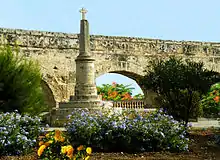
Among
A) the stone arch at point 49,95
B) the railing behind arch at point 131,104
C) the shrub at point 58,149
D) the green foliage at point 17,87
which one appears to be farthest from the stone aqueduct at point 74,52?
the shrub at point 58,149

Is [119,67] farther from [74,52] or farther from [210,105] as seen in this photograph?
[210,105]

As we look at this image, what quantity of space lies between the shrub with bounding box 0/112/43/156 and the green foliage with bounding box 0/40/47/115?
4.20ft

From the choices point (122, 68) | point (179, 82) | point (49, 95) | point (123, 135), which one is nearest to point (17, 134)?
point (123, 135)

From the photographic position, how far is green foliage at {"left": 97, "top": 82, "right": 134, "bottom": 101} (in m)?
25.3

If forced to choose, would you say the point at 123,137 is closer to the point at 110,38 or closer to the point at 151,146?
the point at 151,146

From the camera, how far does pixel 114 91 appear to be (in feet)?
85.6

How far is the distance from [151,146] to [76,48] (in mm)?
10228

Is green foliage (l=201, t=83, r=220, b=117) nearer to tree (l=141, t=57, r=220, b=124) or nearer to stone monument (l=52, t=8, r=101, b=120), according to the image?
tree (l=141, t=57, r=220, b=124)

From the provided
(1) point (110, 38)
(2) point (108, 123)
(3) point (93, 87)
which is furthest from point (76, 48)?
(2) point (108, 123)

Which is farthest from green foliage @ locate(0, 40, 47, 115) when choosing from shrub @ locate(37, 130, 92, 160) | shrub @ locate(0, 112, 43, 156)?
shrub @ locate(37, 130, 92, 160)

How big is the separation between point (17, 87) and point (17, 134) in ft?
6.91

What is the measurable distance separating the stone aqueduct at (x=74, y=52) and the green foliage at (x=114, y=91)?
6.45 metres

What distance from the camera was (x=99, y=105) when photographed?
10.5 m

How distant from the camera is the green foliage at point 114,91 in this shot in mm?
25312
